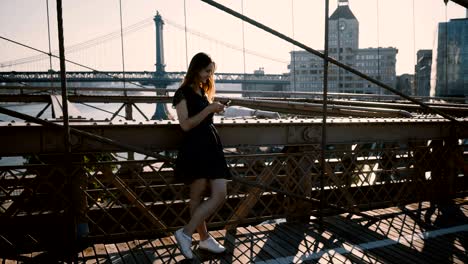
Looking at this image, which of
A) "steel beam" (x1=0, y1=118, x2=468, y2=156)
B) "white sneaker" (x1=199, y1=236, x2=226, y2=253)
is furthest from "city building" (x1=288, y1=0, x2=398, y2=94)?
"white sneaker" (x1=199, y1=236, x2=226, y2=253)

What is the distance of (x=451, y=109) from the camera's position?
25.5 feet

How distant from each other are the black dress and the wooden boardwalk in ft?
2.92

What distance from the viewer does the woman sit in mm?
3715

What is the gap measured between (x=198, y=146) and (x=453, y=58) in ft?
257

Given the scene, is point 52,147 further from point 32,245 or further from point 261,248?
point 261,248

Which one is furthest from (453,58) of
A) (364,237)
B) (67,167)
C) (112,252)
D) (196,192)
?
(67,167)

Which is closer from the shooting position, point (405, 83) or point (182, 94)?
point (182, 94)

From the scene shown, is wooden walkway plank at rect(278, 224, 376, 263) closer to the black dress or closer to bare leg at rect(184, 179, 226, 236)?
bare leg at rect(184, 179, 226, 236)

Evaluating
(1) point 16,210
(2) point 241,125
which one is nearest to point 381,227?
(2) point 241,125

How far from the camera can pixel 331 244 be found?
175 inches

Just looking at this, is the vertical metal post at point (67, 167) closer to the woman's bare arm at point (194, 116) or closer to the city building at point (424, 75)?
the woman's bare arm at point (194, 116)

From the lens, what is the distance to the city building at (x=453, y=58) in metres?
67.5

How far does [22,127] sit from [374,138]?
4154mm

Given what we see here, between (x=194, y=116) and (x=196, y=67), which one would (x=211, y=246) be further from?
(x=196, y=67)
